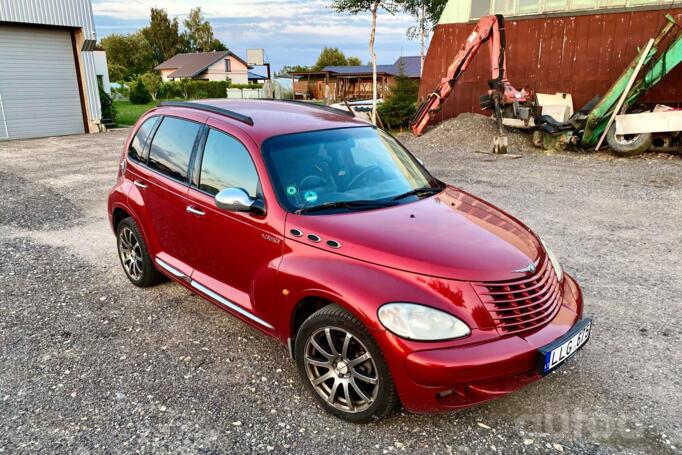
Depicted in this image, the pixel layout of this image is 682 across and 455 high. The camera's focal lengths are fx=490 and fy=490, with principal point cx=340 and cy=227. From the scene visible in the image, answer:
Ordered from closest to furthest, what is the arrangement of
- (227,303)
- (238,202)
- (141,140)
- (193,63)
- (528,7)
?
(238,202)
(227,303)
(141,140)
(528,7)
(193,63)

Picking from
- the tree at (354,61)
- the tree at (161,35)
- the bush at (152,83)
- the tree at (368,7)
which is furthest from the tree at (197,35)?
the tree at (368,7)

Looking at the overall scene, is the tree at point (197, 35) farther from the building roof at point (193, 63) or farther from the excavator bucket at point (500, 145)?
the excavator bucket at point (500, 145)

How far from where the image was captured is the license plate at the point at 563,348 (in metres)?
2.71

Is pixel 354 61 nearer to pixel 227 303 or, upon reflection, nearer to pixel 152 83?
pixel 152 83

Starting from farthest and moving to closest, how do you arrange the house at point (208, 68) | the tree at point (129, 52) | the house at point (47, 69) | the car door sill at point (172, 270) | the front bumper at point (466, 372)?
the tree at point (129, 52), the house at point (208, 68), the house at point (47, 69), the car door sill at point (172, 270), the front bumper at point (466, 372)

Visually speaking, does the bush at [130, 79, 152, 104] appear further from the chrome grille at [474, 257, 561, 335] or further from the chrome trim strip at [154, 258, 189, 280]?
the chrome grille at [474, 257, 561, 335]

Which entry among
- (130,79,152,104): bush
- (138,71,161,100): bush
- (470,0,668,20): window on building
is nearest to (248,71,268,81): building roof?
(138,71,161,100): bush

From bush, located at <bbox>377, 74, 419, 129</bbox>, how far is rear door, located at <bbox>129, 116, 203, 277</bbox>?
15.5m

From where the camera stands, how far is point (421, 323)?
103 inches

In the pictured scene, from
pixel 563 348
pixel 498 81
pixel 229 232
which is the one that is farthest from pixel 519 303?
pixel 498 81

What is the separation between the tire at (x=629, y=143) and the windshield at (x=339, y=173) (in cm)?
1014

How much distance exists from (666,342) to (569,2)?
14.7m

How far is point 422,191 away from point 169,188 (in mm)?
2107

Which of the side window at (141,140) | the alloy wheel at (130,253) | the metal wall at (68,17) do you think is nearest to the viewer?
the side window at (141,140)
